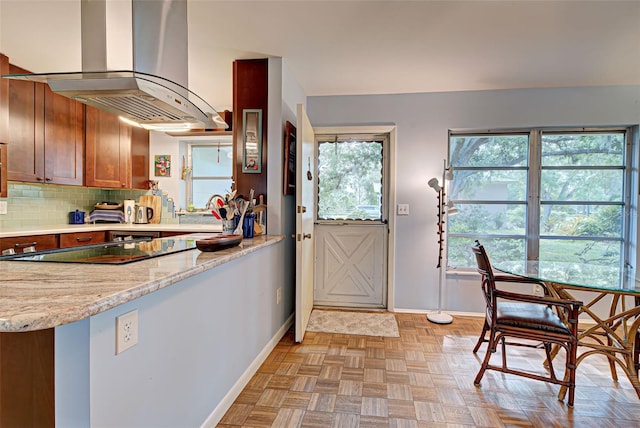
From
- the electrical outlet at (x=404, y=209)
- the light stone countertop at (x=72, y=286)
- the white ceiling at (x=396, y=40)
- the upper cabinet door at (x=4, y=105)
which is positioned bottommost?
the light stone countertop at (x=72, y=286)

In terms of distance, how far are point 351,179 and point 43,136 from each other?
10.1 feet

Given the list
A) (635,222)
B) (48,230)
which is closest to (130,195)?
(48,230)

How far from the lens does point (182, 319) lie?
4.54 feet

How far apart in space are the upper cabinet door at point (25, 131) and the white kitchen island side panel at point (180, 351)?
2.36 metres

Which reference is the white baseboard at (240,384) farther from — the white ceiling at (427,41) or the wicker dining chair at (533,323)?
the white ceiling at (427,41)

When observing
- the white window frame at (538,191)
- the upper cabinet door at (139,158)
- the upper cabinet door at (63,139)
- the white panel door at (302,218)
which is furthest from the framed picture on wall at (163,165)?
the white window frame at (538,191)

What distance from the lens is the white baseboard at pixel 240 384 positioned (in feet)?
5.50

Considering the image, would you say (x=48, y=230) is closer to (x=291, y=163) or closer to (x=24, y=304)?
(x=291, y=163)

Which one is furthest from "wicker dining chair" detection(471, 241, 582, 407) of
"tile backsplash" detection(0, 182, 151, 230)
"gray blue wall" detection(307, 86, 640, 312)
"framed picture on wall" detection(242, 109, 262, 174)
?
"tile backsplash" detection(0, 182, 151, 230)

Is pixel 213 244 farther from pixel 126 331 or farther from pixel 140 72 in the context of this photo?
pixel 140 72

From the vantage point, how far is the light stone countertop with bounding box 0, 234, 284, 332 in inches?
29.2

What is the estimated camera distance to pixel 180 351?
1376mm

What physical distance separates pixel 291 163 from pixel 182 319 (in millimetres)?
1885

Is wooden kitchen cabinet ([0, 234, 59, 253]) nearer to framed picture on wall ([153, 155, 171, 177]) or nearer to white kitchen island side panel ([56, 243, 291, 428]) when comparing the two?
framed picture on wall ([153, 155, 171, 177])
